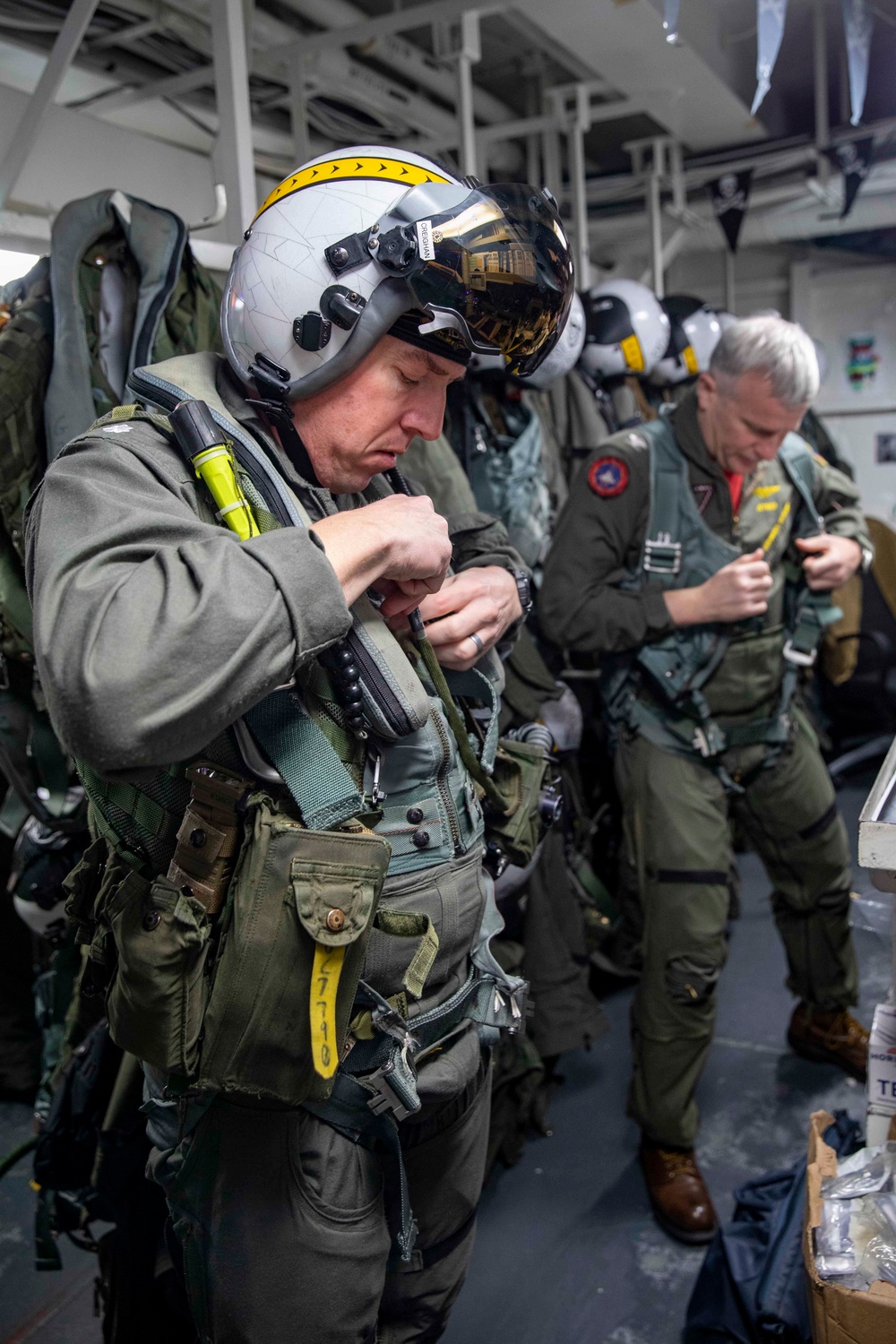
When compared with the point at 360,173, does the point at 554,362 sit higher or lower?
lower

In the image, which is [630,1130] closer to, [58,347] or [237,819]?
[237,819]

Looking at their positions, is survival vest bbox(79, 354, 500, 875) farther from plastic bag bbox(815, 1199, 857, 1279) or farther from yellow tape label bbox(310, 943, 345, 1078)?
plastic bag bbox(815, 1199, 857, 1279)

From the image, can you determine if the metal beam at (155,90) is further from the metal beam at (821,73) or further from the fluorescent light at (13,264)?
the metal beam at (821,73)

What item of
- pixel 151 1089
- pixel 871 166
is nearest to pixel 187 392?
pixel 151 1089

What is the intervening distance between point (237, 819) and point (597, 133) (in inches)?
231

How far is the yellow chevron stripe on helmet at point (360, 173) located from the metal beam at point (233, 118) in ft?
3.74

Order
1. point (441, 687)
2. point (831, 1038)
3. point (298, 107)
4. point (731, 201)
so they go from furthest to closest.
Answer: point (731, 201)
point (298, 107)
point (831, 1038)
point (441, 687)

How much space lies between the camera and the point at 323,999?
1135 mm

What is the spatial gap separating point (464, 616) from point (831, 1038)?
7.42ft

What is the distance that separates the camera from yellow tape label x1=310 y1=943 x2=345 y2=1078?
1126 millimetres

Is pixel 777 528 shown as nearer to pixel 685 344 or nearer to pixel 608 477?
pixel 608 477

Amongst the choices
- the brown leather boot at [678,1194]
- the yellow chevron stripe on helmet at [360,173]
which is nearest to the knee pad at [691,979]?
the brown leather boot at [678,1194]

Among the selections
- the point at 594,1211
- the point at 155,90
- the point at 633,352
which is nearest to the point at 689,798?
the point at 594,1211

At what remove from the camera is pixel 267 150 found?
4.99m
